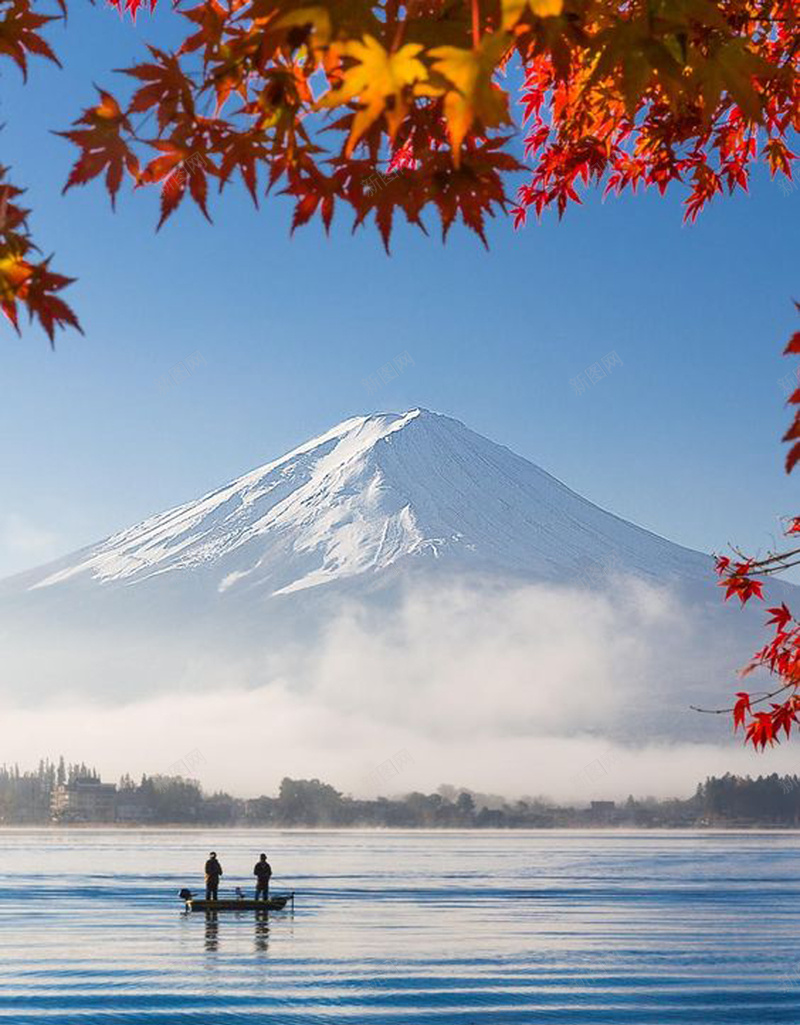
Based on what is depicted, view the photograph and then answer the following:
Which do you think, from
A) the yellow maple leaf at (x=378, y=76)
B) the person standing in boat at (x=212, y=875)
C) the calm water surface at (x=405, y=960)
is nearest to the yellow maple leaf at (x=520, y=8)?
the yellow maple leaf at (x=378, y=76)

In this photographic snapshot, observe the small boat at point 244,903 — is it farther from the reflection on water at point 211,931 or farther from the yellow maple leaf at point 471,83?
the yellow maple leaf at point 471,83

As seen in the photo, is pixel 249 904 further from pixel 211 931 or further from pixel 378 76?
pixel 378 76

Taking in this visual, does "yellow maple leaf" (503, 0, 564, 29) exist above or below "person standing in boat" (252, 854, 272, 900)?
above

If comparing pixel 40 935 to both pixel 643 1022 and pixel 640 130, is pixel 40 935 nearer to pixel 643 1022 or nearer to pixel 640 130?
pixel 643 1022

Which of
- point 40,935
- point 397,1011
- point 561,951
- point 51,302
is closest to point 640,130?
point 51,302

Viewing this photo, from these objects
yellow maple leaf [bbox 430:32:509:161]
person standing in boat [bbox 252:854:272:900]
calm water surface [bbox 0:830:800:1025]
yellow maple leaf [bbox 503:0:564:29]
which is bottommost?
calm water surface [bbox 0:830:800:1025]

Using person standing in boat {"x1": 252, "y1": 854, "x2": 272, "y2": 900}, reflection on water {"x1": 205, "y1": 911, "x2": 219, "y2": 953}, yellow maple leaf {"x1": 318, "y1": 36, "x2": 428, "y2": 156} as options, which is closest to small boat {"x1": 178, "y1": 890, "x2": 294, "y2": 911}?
person standing in boat {"x1": 252, "y1": 854, "x2": 272, "y2": 900}

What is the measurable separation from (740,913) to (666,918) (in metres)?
6.63

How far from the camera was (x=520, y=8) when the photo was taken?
2.45 metres

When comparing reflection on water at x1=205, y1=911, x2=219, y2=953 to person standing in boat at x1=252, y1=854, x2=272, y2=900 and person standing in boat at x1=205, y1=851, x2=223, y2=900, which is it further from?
person standing in boat at x1=252, y1=854, x2=272, y2=900

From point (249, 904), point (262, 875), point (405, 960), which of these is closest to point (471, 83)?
point (405, 960)

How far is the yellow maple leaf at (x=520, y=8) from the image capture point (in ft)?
7.98

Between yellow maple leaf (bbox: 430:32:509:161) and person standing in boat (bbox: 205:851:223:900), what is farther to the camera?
person standing in boat (bbox: 205:851:223:900)

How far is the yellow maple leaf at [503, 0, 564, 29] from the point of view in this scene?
2434mm
